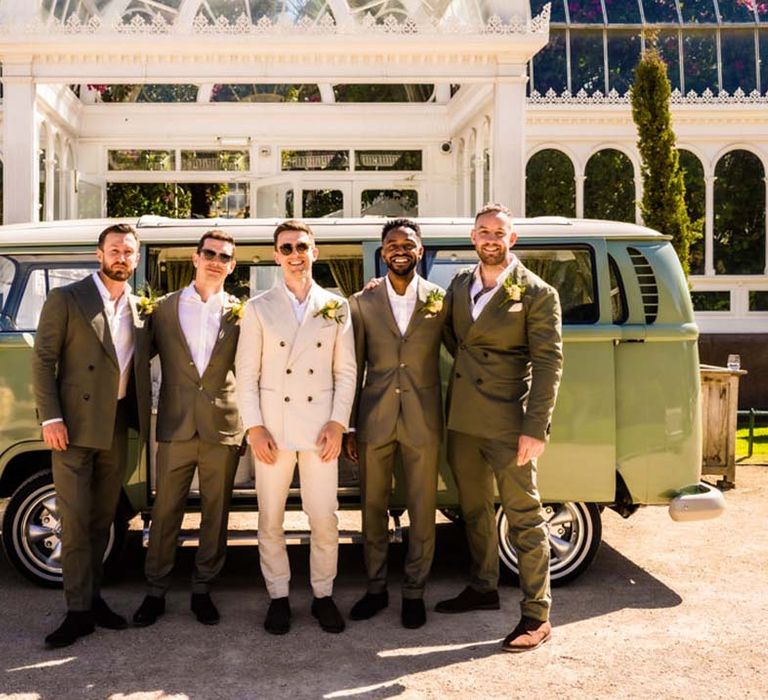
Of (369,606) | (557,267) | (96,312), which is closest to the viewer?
(96,312)

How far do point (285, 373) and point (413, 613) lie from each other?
5.20 ft

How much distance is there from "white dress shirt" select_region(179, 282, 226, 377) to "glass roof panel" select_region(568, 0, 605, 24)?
1405 centimetres

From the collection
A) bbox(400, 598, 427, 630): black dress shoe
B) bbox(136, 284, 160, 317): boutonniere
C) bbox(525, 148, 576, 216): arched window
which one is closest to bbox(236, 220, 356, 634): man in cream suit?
bbox(400, 598, 427, 630): black dress shoe

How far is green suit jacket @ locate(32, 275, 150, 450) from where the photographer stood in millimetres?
5590

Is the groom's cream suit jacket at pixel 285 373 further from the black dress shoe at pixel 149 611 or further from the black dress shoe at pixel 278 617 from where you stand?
the black dress shoe at pixel 149 611

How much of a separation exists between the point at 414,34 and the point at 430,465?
755cm

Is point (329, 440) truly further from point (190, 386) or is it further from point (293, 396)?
point (190, 386)

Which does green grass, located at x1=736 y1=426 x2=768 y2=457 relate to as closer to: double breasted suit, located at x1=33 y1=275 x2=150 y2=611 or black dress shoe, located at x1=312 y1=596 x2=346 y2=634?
black dress shoe, located at x1=312 y1=596 x2=346 y2=634

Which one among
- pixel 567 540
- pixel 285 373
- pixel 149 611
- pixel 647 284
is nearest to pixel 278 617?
pixel 149 611

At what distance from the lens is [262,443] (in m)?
5.63

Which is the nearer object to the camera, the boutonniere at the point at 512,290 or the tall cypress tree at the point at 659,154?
the boutonniere at the point at 512,290

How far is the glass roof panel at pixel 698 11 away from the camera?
1831 cm

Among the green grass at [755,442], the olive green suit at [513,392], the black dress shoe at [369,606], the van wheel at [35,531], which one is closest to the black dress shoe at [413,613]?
the black dress shoe at [369,606]

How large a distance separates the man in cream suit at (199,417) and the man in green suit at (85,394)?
0.66ft
